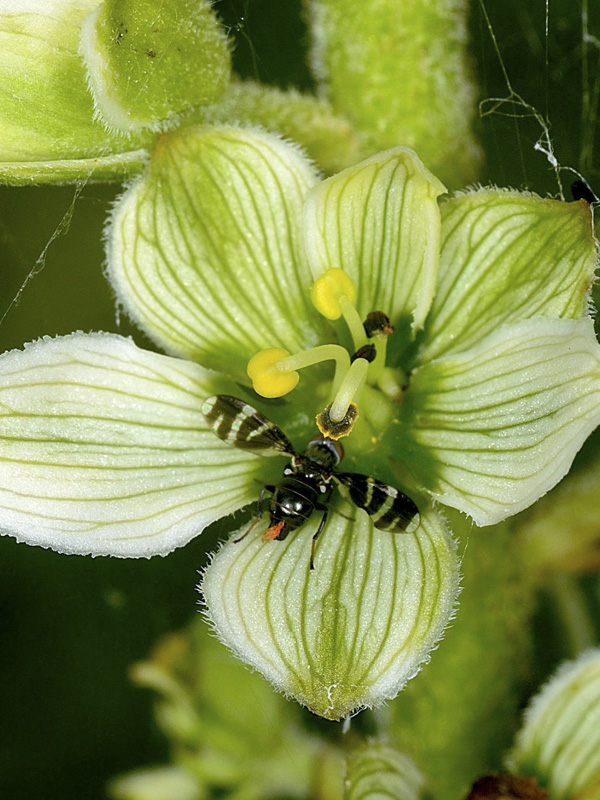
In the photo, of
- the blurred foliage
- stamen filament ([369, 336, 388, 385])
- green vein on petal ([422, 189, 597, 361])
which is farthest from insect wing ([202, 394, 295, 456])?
the blurred foliage

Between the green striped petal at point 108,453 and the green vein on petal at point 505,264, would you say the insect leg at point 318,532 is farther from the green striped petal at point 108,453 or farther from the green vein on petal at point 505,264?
the green vein on petal at point 505,264

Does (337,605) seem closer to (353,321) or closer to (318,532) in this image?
(318,532)

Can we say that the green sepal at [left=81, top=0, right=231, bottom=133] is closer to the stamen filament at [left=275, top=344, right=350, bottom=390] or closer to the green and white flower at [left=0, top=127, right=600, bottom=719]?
the green and white flower at [left=0, top=127, right=600, bottom=719]

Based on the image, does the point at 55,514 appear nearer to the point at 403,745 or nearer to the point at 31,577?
the point at 403,745

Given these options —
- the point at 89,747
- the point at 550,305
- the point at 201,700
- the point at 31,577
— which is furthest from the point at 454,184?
the point at 89,747

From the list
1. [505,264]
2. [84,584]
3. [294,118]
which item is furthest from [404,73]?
[84,584]

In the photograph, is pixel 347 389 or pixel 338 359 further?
pixel 338 359
